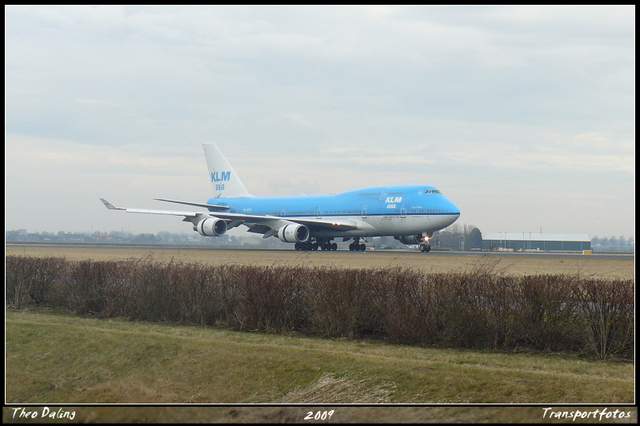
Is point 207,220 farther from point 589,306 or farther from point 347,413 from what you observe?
point 347,413

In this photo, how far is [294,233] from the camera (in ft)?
160

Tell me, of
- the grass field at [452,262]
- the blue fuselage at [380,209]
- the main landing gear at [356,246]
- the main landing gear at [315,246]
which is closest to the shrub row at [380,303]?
the grass field at [452,262]

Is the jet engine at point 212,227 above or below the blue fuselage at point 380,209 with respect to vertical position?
below

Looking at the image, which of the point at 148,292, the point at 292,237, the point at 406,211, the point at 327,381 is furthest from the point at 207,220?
the point at 327,381

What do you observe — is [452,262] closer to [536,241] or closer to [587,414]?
[587,414]

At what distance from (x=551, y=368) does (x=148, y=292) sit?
10.8m

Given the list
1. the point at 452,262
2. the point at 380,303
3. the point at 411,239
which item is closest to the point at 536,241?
the point at 411,239

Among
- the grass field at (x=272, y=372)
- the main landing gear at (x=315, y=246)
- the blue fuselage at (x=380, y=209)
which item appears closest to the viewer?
the grass field at (x=272, y=372)

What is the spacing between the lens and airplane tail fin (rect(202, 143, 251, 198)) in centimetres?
6481

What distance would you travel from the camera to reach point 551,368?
11.1m

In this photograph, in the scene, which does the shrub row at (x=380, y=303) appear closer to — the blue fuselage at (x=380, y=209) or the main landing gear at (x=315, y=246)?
the blue fuselage at (x=380, y=209)

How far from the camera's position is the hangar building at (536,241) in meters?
88.0

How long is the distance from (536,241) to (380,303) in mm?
84025

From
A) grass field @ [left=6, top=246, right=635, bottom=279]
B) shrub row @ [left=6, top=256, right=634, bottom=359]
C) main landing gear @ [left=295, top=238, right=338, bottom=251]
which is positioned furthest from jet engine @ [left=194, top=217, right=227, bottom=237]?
shrub row @ [left=6, top=256, right=634, bottom=359]
